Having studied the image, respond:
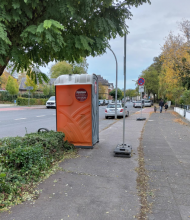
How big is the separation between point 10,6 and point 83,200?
3382mm

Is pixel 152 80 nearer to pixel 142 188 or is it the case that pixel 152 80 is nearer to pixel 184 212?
pixel 142 188

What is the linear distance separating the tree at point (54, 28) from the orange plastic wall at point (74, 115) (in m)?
1.59

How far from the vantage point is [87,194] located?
134 inches

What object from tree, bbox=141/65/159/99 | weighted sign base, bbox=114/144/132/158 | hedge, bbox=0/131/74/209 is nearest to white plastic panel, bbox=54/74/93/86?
hedge, bbox=0/131/74/209

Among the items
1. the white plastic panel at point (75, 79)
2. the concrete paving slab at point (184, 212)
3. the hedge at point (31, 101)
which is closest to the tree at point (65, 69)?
the hedge at point (31, 101)

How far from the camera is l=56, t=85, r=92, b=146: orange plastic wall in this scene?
6305 millimetres

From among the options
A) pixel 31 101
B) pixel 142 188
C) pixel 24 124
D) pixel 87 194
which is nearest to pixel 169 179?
pixel 142 188

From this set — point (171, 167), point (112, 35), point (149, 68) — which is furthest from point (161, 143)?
point (149, 68)

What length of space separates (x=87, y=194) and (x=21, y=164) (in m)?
1.36

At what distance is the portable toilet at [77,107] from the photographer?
20.5 ft

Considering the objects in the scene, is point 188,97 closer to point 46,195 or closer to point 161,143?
point 161,143

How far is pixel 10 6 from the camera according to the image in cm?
342

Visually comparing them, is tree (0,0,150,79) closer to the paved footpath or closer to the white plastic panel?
the white plastic panel

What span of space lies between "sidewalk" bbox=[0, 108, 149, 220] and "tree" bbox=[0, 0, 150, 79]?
→ 232 centimetres
